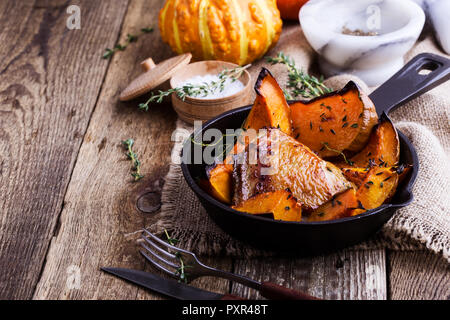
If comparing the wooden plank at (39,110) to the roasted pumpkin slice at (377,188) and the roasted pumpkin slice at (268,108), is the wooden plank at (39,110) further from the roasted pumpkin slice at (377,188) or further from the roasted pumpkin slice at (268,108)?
the roasted pumpkin slice at (377,188)

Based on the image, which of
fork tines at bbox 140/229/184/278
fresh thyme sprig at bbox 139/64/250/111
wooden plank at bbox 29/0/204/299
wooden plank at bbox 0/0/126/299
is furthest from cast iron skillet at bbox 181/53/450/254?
wooden plank at bbox 0/0/126/299

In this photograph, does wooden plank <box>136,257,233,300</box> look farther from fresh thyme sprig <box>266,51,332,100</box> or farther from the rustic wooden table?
fresh thyme sprig <box>266,51,332,100</box>

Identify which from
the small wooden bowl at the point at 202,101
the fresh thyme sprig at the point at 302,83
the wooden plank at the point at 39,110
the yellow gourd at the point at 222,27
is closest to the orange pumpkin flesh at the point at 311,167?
the fresh thyme sprig at the point at 302,83

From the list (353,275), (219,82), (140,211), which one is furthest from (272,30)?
(353,275)

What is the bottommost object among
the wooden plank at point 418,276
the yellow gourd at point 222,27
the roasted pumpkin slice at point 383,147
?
the wooden plank at point 418,276

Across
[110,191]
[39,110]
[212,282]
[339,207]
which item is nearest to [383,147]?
[339,207]

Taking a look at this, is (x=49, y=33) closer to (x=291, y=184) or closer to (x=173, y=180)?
(x=173, y=180)
